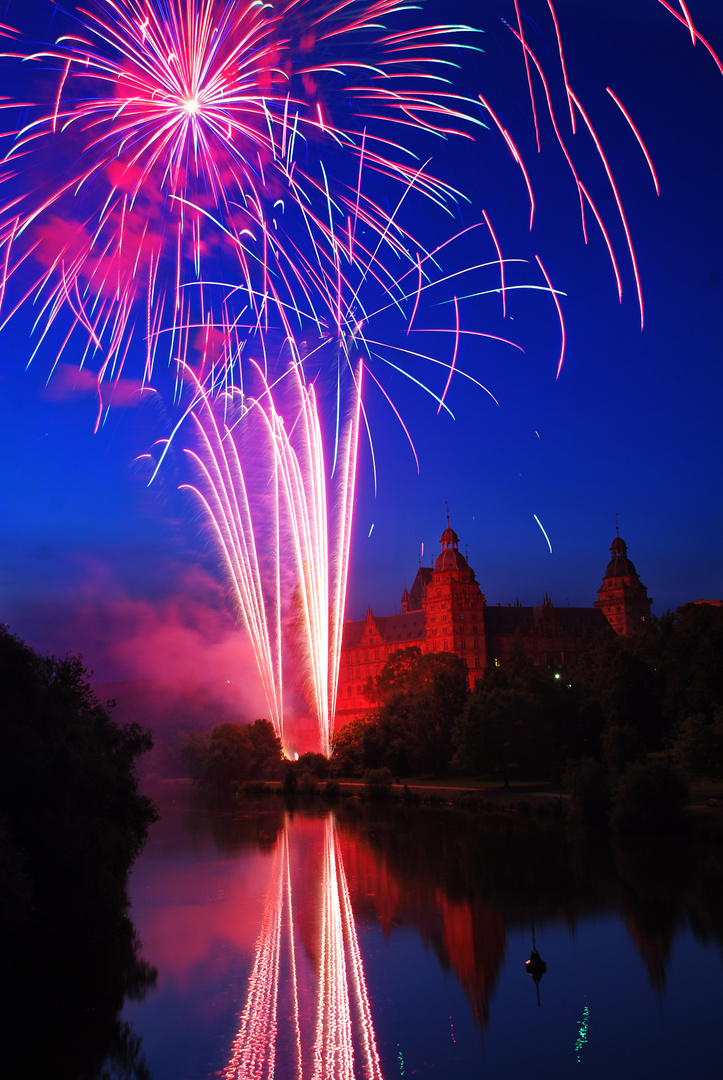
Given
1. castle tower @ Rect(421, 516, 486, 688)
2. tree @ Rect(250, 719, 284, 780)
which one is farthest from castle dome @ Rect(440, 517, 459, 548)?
tree @ Rect(250, 719, 284, 780)

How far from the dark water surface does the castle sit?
66874mm

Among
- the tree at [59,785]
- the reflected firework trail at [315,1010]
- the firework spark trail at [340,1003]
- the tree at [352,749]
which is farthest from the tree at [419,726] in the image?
the tree at [59,785]

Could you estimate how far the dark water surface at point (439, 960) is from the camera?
51.2 ft

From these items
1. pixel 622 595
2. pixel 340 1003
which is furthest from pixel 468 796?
pixel 622 595

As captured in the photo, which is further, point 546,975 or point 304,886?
point 304,886

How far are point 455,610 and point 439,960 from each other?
275 feet

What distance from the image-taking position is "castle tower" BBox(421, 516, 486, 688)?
104 m

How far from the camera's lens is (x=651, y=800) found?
117ft

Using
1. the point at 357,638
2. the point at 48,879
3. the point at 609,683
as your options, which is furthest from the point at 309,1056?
the point at 357,638

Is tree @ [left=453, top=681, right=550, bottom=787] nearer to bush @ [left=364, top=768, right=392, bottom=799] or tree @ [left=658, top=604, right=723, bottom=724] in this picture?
bush @ [left=364, top=768, right=392, bottom=799]

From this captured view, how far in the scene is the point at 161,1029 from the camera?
17359mm

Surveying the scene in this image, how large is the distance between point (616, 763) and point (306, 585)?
729 inches

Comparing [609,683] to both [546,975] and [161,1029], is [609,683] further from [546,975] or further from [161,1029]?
[161,1029]

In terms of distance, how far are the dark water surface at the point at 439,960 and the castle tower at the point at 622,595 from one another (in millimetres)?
86199
